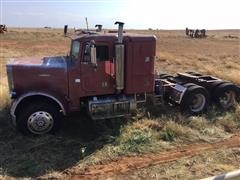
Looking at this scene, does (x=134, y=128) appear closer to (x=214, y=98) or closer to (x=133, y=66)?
(x=133, y=66)

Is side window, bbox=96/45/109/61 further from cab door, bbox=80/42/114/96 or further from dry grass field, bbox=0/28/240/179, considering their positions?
dry grass field, bbox=0/28/240/179

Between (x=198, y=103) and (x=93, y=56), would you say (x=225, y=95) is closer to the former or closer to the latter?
(x=198, y=103)

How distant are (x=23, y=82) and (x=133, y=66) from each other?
2590 millimetres

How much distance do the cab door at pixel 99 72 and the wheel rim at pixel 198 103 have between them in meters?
2.88

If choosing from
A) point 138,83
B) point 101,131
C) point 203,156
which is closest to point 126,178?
point 203,156

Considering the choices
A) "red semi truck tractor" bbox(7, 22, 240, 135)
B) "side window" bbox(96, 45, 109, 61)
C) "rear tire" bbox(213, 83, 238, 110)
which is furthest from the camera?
"rear tire" bbox(213, 83, 238, 110)

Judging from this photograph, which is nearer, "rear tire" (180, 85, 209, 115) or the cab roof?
the cab roof

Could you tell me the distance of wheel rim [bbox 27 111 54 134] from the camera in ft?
29.6

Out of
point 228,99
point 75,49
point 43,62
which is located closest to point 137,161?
point 75,49

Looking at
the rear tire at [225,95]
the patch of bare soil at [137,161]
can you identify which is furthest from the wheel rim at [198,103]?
the patch of bare soil at [137,161]

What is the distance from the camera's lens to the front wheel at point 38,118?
8.98m

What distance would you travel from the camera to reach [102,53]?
9.34 metres

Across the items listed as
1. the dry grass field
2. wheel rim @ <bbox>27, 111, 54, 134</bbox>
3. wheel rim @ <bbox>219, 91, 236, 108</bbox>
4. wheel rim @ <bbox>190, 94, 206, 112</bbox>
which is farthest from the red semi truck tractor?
wheel rim @ <bbox>219, 91, 236, 108</bbox>

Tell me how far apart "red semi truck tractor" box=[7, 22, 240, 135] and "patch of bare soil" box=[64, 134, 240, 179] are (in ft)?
6.11
